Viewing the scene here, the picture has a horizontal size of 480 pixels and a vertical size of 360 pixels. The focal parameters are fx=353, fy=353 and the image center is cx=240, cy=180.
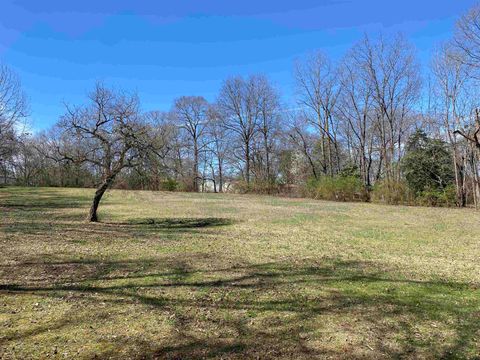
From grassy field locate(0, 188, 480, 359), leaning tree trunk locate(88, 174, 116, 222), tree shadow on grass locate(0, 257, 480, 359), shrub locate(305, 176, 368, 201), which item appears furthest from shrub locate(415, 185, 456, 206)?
leaning tree trunk locate(88, 174, 116, 222)

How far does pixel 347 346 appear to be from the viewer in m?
3.27

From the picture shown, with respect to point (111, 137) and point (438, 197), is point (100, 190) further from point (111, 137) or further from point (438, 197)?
point (438, 197)

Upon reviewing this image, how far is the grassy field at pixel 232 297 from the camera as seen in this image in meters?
3.25

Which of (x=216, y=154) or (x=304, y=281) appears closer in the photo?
(x=304, y=281)

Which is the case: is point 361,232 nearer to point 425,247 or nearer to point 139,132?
point 425,247

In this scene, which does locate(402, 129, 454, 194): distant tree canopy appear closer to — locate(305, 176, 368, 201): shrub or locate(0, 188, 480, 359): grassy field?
locate(305, 176, 368, 201): shrub

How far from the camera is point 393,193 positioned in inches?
899

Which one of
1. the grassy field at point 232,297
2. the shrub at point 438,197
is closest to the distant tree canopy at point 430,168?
the shrub at point 438,197

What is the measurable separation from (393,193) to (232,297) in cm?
2083

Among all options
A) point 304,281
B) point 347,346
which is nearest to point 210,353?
Result: point 347,346

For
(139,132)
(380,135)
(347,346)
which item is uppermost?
(380,135)

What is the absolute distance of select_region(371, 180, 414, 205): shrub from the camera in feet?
73.6

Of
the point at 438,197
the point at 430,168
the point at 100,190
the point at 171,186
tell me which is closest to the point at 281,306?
the point at 100,190

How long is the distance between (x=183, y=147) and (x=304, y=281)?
1537 inches
